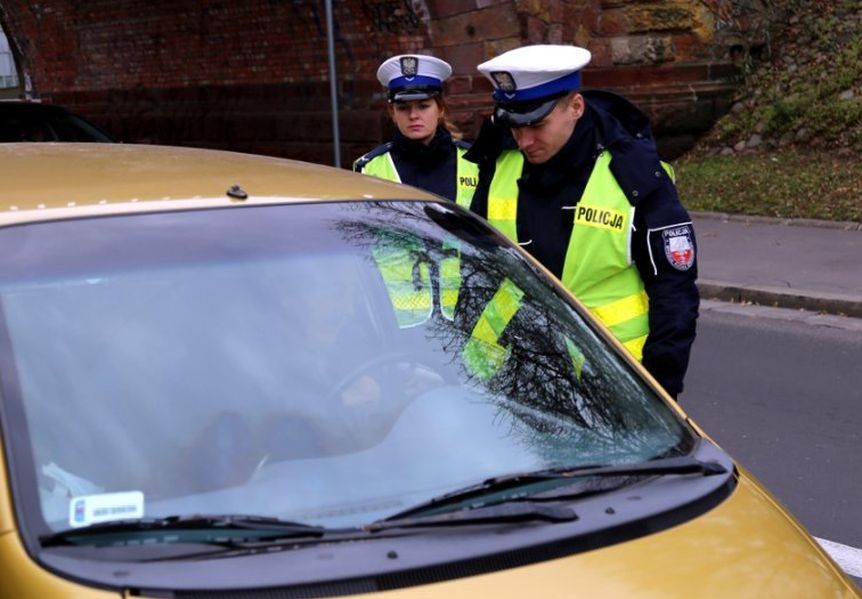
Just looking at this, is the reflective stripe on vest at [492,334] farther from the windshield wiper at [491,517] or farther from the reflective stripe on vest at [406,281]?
the windshield wiper at [491,517]

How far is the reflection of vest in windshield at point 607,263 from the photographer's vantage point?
4051 millimetres

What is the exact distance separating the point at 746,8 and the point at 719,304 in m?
6.97

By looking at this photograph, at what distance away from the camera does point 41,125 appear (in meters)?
12.0

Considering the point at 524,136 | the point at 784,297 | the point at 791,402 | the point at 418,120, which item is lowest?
the point at 784,297

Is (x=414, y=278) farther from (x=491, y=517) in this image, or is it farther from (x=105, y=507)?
(x=105, y=507)

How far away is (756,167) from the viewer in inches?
572

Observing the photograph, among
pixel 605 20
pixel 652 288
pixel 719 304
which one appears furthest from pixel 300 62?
pixel 652 288

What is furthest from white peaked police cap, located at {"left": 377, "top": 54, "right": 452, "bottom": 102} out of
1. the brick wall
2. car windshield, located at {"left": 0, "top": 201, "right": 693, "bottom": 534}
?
the brick wall

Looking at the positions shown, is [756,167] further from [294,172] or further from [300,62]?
[294,172]

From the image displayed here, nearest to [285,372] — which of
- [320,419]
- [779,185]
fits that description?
[320,419]

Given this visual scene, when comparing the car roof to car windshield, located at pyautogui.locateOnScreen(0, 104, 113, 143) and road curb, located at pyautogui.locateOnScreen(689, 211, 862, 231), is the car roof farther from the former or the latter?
road curb, located at pyautogui.locateOnScreen(689, 211, 862, 231)

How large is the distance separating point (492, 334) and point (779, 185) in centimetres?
1123

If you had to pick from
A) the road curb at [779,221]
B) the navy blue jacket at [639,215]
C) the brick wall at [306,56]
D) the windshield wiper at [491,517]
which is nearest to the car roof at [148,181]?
the navy blue jacket at [639,215]

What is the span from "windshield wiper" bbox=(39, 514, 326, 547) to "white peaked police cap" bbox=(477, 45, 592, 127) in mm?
1917
